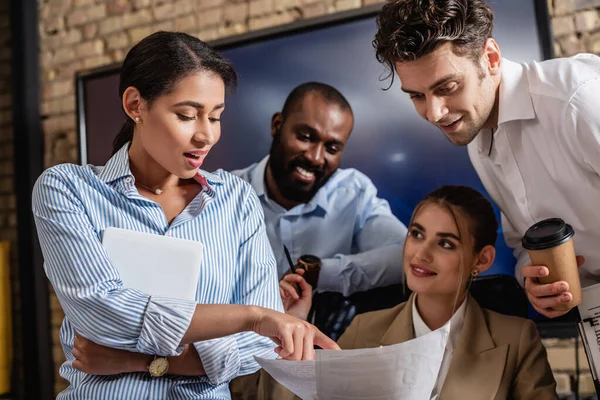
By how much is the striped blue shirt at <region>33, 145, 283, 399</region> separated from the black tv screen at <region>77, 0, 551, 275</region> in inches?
25.5

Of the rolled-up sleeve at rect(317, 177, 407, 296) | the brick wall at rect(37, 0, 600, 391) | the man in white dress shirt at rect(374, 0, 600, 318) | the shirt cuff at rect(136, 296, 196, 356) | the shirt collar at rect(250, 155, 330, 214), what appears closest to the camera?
the shirt cuff at rect(136, 296, 196, 356)

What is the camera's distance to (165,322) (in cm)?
119

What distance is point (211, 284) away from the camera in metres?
1.35

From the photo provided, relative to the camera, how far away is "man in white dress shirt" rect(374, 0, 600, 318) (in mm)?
1406

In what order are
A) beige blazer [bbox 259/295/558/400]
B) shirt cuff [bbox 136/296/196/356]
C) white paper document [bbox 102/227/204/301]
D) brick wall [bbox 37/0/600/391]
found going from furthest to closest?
brick wall [bbox 37/0/600/391] → beige blazer [bbox 259/295/558/400] → white paper document [bbox 102/227/204/301] → shirt cuff [bbox 136/296/196/356]

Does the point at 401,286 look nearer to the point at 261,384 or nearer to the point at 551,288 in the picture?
the point at 261,384

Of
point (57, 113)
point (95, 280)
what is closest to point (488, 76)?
point (95, 280)

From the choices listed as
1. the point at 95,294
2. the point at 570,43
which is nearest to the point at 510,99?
the point at 570,43

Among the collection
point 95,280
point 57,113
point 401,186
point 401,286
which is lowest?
point 401,286

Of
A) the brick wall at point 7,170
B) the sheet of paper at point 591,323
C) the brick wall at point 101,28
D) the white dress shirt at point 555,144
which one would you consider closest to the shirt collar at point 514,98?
the white dress shirt at point 555,144

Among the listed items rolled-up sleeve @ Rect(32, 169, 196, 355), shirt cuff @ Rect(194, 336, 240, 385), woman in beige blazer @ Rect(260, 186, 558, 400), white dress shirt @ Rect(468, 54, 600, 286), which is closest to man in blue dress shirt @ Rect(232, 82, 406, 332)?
woman in beige blazer @ Rect(260, 186, 558, 400)

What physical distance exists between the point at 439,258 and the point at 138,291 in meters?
0.80

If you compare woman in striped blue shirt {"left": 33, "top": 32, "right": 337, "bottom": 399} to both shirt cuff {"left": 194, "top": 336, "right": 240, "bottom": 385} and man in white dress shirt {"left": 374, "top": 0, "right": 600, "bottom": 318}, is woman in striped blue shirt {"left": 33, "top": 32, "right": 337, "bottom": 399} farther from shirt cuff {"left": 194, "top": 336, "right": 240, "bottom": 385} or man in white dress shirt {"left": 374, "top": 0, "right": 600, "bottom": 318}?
man in white dress shirt {"left": 374, "top": 0, "right": 600, "bottom": 318}

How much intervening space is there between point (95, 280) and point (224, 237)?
28 centimetres
